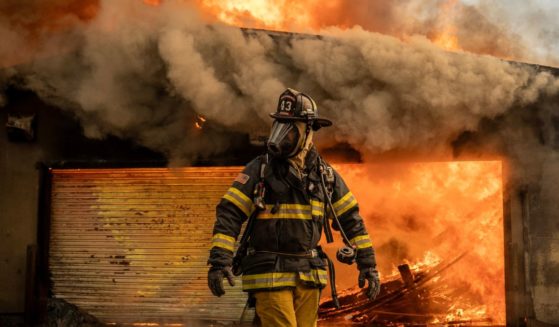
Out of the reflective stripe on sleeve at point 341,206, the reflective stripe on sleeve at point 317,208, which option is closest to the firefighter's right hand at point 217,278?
the reflective stripe on sleeve at point 317,208

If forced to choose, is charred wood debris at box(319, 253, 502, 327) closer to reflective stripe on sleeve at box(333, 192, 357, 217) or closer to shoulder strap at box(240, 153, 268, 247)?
reflective stripe on sleeve at box(333, 192, 357, 217)

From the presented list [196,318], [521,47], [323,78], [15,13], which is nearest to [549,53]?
[521,47]

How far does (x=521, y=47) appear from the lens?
1157 cm

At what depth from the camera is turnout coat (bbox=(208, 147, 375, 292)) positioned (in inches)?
208

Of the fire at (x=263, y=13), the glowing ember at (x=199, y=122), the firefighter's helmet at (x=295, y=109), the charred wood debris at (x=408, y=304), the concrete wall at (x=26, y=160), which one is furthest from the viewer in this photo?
the fire at (x=263, y=13)

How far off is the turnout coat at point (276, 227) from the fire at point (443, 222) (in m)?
4.97

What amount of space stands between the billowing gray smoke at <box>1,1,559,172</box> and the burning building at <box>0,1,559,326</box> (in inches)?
0.7

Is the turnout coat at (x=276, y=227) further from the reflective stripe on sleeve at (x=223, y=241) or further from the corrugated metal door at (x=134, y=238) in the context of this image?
the corrugated metal door at (x=134, y=238)

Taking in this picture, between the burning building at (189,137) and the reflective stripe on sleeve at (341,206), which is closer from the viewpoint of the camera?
the reflective stripe on sleeve at (341,206)

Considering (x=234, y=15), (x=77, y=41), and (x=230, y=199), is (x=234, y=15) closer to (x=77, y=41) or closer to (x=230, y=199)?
(x=77, y=41)

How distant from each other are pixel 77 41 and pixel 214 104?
6.28ft

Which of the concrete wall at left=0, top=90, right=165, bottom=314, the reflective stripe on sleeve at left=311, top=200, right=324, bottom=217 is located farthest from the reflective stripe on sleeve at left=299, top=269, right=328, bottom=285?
the concrete wall at left=0, top=90, right=165, bottom=314

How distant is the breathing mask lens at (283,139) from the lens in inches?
215

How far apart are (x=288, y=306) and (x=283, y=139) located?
1.13 m
